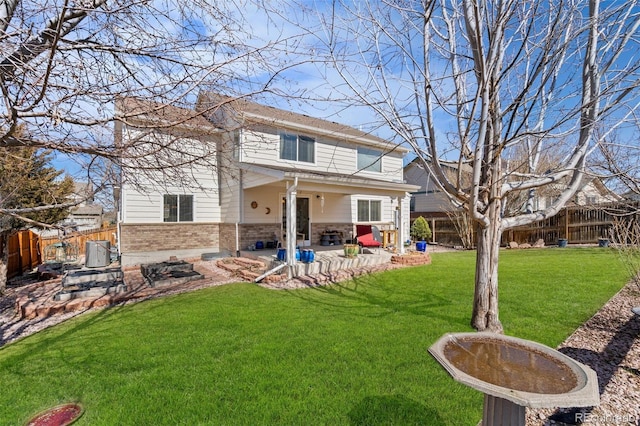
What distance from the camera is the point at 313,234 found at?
1420cm

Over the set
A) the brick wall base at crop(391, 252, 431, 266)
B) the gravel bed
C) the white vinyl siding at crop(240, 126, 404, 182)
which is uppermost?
the white vinyl siding at crop(240, 126, 404, 182)

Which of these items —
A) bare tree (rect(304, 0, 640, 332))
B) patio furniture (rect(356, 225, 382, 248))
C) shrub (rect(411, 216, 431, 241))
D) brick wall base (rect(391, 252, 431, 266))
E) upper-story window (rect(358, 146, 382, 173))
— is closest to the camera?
bare tree (rect(304, 0, 640, 332))

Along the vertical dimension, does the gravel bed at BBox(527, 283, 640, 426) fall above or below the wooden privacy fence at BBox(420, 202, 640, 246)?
below

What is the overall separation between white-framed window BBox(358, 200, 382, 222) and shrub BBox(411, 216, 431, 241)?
372 cm

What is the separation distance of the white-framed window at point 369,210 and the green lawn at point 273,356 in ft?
27.1

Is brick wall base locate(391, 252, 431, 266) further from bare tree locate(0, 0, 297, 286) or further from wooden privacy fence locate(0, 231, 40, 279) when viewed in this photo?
wooden privacy fence locate(0, 231, 40, 279)

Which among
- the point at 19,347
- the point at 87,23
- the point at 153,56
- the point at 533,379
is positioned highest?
the point at 87,23

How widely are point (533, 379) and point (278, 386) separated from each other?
Result: 2.46 metres

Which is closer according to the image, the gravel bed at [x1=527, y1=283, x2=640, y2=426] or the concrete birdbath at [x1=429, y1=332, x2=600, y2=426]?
the concrete birdbath at [x1=429, y1=332, x2=600, y2=426]

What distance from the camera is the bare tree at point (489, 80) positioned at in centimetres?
386

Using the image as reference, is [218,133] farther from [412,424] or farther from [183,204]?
[183,204]

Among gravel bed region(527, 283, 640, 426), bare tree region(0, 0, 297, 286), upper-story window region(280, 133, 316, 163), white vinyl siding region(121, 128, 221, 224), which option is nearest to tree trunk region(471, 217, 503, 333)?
gravel bed region(527, 283, 640, 426)

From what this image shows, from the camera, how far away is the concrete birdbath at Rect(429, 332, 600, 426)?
174cm

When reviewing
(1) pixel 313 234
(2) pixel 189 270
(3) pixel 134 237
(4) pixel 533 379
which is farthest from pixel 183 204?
(4) pixel 533 379
